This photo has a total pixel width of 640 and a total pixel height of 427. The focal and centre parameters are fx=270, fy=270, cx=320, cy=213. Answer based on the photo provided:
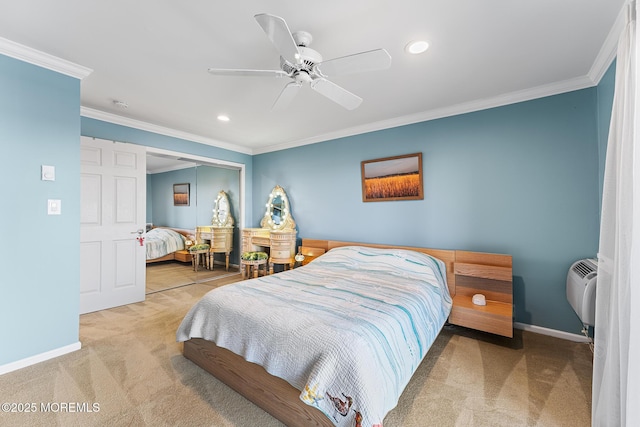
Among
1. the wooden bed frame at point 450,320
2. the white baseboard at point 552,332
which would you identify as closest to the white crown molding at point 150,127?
the wooden bed frame at point 450,320

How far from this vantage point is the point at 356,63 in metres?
1.71

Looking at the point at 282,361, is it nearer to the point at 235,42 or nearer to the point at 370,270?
the point at 370,270

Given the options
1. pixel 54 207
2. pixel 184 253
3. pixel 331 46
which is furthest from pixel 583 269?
pixel 184 253

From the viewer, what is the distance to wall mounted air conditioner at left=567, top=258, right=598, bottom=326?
202 cm

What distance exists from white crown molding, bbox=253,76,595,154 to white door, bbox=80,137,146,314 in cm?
267

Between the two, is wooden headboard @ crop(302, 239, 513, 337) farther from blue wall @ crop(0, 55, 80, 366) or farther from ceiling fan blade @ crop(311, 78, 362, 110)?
blue wall @ crop(0, 55, 80, 366)

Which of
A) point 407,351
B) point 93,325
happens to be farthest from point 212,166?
point 407,351

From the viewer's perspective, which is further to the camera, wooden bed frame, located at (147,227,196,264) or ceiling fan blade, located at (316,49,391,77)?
wooden bed frame, located at (147,227,196,264)

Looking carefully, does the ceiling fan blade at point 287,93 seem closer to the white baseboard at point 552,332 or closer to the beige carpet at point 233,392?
the beige carpet at point 233,392

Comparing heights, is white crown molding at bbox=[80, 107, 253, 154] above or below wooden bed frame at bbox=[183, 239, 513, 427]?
above

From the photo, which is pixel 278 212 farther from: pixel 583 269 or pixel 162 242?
pixel 583 269

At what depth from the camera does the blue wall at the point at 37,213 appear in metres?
2.08

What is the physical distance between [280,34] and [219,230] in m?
4.45

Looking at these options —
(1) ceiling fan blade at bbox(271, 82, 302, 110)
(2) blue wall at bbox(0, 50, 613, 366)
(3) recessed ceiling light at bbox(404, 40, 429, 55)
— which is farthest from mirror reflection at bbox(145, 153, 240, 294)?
(3) recessed ceiling light at bbox(404, 40, 429, 55)
